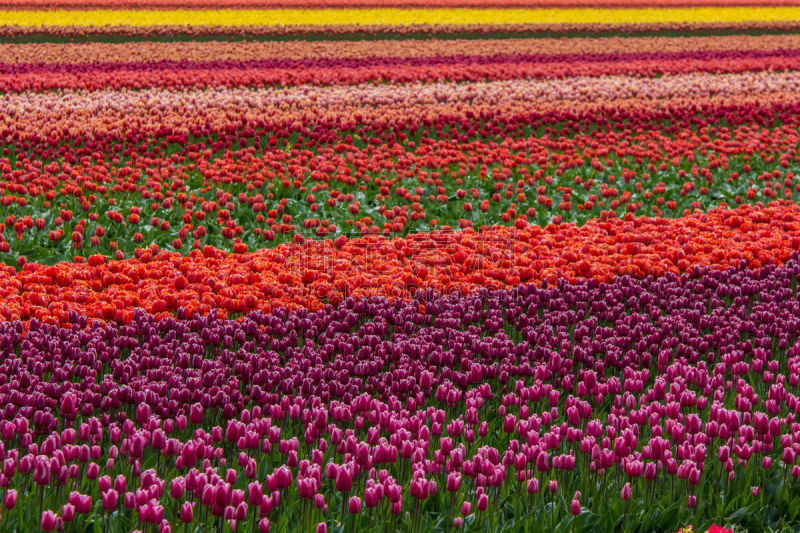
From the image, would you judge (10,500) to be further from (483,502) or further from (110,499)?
(483,502)

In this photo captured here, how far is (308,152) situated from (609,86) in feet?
28.8

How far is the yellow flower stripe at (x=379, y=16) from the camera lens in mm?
32219

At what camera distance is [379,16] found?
35.4 metres

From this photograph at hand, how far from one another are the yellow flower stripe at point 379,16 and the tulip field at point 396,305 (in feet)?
47.6

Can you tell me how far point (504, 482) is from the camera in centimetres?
427

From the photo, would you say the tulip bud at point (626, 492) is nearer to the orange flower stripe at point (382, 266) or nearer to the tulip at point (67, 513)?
the tulip at point (67, 513)

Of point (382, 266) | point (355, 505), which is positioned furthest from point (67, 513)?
point (382, 266)

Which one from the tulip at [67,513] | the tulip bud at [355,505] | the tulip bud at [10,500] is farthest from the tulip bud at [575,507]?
the tulip bud at [10,500]

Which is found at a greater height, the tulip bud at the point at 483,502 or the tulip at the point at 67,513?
the tulip at the point at 67,513

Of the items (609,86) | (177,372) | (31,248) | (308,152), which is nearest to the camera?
(177,372)

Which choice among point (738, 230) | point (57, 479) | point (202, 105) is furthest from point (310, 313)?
point (202, 105)

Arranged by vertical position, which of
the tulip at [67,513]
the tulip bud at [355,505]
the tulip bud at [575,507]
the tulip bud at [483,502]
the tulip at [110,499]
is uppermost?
the tulip at [110,499]

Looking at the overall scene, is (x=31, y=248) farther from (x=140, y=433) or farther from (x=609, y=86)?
(x=609, y=86)

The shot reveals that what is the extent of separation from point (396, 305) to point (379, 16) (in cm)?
3023
